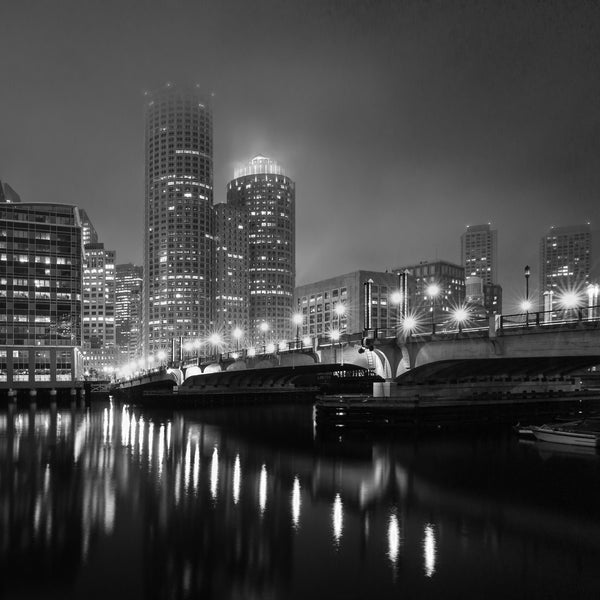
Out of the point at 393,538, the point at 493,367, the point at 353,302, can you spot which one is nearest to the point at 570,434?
the point at 493,367

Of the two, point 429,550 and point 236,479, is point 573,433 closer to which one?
point 236,479

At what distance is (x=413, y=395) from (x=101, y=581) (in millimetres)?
42897

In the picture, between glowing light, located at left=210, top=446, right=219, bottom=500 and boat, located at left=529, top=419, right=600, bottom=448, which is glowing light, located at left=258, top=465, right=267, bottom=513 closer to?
glowing light, located at left=210, top=446, right=219, bottom=500

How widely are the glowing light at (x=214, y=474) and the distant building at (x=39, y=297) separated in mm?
86732

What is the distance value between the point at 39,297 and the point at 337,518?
397ft

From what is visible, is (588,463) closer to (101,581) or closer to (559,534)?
(559,534)

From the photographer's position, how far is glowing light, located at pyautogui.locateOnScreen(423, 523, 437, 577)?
2122cm

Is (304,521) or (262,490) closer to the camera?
(304,521)

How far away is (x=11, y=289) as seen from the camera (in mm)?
128625

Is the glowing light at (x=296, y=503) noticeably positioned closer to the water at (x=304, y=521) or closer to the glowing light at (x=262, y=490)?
the water at (x=304, y=521)

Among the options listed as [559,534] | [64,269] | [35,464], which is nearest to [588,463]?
[559,534]

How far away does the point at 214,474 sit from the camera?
130 ft

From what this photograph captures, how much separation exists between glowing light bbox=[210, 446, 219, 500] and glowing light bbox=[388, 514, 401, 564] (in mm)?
10742

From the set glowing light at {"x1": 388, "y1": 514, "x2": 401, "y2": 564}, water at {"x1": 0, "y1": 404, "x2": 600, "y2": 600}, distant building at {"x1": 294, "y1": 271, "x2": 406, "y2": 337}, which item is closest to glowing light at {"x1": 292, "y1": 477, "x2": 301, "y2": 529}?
water at {"x1": 0, "y1": 404, "x2": 600, "y2": 600}
